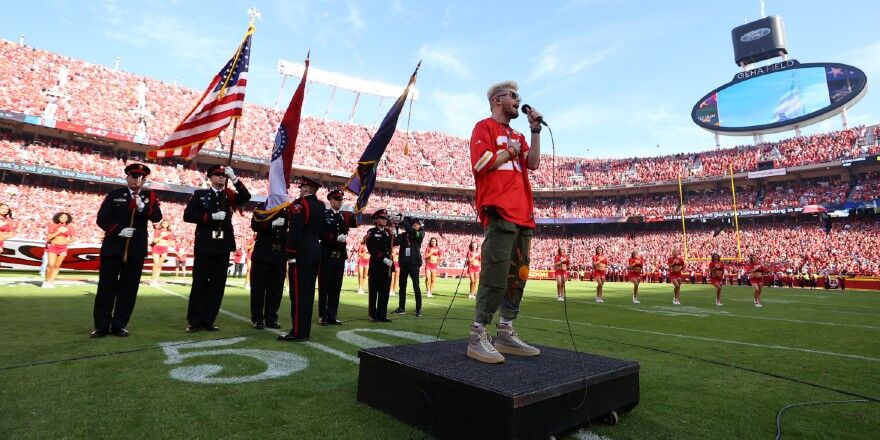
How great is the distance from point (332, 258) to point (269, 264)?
3.36 ft

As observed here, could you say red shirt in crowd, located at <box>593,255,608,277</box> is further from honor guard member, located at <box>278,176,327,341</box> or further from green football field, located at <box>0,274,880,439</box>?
honor guard member, located at <box>278,176,327,341</box>

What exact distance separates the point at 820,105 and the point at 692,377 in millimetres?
51201

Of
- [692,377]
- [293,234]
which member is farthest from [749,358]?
[293,234]

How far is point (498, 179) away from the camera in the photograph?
3.45m

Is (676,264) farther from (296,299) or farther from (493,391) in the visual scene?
(493,391)

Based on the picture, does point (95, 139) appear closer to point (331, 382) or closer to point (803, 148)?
point (331, 382)

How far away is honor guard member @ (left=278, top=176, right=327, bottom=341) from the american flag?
228 centimetres

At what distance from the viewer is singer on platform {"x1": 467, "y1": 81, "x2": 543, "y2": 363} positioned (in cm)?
332

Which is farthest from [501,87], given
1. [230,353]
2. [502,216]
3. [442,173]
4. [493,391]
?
[442,173]

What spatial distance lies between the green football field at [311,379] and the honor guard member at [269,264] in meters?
0.53

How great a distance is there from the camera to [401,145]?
5409cm

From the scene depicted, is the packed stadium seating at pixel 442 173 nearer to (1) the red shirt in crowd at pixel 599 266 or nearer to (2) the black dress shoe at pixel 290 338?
(1) the red shirt in crowd at pixel 599 266

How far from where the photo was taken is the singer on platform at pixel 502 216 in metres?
3.32

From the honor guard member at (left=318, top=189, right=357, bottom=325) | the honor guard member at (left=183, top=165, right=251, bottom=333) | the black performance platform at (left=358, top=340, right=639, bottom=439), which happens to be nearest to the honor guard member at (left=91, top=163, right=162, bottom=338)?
the honor guard member at (left=183, top=165, right=251, bottom=333)
